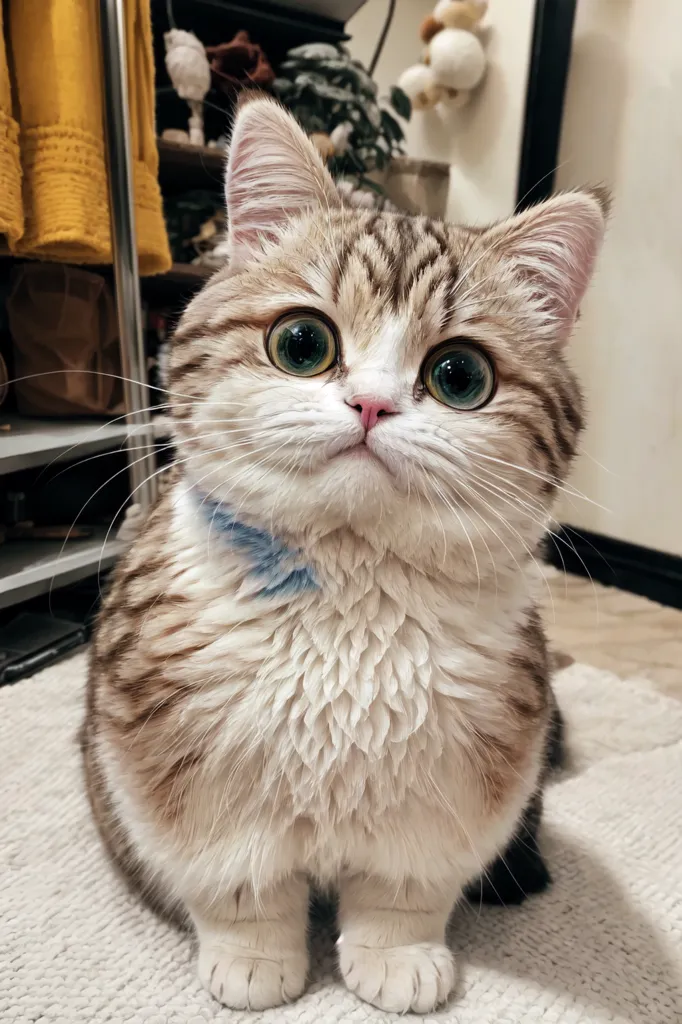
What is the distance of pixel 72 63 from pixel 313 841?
127 centimetres

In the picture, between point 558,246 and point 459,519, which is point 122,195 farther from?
point 459,519

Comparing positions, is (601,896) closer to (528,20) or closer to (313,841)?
(313,841)

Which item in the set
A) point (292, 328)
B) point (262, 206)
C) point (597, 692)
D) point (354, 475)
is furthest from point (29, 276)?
point (597, 692)

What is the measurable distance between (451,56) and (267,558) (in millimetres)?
1985

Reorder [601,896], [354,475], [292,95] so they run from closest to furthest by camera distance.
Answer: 1. [354,475]
2. [601,896]
3. [292,95]

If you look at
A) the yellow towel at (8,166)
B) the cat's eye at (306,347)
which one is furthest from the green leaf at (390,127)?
the cat's eye at (306,347)

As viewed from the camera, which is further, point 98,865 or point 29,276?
point 29,276

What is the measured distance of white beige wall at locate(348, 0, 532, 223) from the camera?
1.98 meters

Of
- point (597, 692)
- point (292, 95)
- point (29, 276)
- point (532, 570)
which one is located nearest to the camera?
point (532, 570)

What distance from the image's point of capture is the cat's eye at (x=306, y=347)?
0.53 meters

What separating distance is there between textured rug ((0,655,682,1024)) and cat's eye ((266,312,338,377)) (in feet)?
1.85

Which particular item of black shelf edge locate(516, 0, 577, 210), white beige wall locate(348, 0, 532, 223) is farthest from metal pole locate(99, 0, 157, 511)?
white beige wall locate(348, 0, 532, 223)

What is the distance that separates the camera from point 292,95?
1.83 metres

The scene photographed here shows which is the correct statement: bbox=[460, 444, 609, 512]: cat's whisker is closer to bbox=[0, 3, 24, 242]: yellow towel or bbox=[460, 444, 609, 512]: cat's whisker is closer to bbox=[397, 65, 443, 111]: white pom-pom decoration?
bbox=[0, 3, 24, 242]: yellow towel
